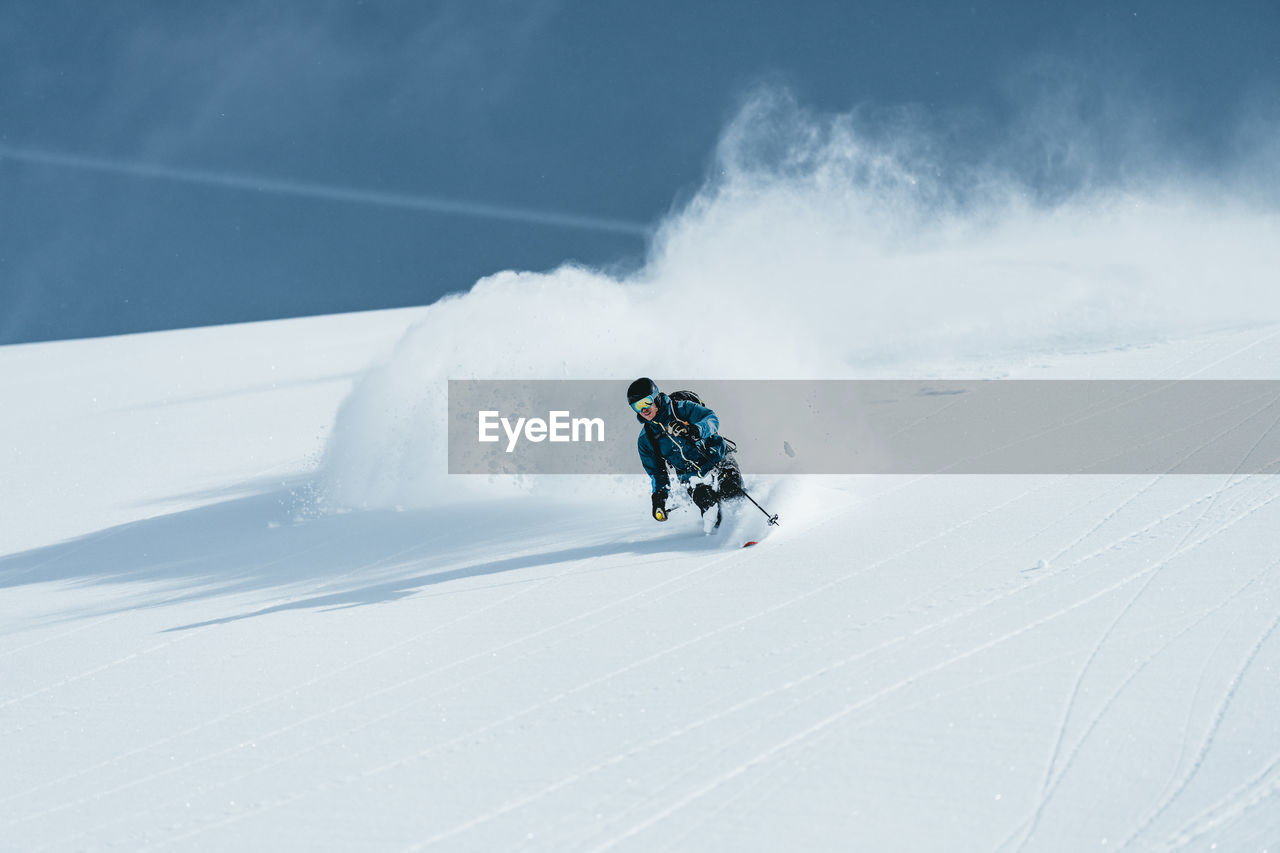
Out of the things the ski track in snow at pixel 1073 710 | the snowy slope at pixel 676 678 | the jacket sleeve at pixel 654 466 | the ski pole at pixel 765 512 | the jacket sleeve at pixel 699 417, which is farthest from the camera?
the jacket sleeve at pixel 654 466

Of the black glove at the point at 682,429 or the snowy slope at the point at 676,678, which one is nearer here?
the snowy slope at the point at 676,678

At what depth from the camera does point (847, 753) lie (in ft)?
11.4

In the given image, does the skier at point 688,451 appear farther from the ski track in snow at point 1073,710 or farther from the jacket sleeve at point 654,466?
the ski track in snow at point 1073,710

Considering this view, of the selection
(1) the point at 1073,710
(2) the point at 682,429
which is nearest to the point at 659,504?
(2) the point at 682,429

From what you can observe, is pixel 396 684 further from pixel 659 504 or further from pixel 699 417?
pixel 699 417

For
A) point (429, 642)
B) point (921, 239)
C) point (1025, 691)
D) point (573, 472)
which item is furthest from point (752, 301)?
point (1025, 691)

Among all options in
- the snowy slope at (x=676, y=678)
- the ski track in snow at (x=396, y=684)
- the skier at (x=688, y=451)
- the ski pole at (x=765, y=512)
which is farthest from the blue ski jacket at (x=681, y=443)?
the ski track in snow at (x=396, y=684)

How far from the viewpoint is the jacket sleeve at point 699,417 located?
6.81 metres

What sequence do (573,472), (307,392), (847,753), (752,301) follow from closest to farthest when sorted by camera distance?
(847,753) → (573,472) → (752,301) → (307,392)

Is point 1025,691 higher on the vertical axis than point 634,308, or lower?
lower

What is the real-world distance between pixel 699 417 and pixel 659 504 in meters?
0.63

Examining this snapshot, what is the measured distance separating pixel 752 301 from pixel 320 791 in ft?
42.4

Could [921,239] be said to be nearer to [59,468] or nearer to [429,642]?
[59,468]

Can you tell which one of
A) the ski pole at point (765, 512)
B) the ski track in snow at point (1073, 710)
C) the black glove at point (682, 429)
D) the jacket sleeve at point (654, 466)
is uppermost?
the black glove at point (682, 429)
